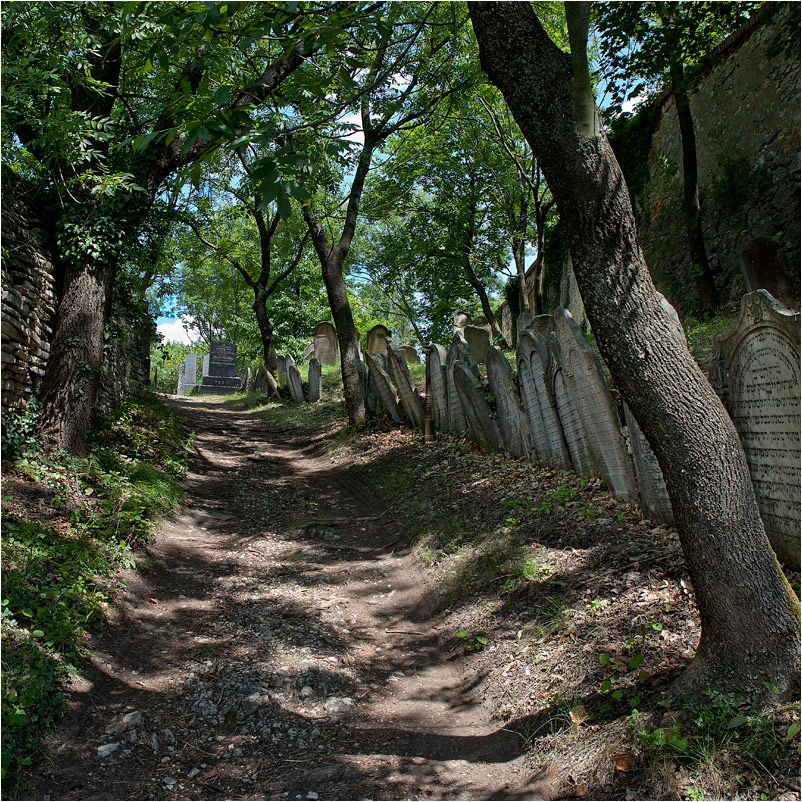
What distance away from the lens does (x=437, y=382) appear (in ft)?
28.0

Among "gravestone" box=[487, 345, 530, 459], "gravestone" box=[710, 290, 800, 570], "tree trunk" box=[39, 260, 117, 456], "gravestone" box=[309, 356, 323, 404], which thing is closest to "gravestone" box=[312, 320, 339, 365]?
"gravestone" box=[309, 356, 323, 404]

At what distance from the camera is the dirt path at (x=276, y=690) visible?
2637 mm

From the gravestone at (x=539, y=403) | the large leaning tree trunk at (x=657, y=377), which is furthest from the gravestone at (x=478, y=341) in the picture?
the large leaning tree trunk at (x=657, y=377)

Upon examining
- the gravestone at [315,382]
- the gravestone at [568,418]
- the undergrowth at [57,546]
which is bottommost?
the undergrowth at [57,546]

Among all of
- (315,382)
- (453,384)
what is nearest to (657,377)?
(453,384)

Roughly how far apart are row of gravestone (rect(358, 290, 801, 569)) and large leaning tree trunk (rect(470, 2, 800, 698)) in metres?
0.32

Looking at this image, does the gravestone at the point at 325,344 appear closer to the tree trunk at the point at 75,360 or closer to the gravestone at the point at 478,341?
the gravestone at the point at 478,341

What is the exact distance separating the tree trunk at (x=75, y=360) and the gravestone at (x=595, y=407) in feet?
16.3

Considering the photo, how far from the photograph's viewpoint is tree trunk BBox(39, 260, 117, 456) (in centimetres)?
591

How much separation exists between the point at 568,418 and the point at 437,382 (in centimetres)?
324

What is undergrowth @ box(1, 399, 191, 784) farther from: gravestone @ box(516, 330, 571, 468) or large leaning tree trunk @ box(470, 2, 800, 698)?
gravestone @ box(516, 330, 571, 468)

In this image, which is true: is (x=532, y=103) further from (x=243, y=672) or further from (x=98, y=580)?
(x=98, y=580)

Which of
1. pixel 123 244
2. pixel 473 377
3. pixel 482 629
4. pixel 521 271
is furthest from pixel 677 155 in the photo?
pixel 482 629

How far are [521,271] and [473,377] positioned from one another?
27.9 ft
